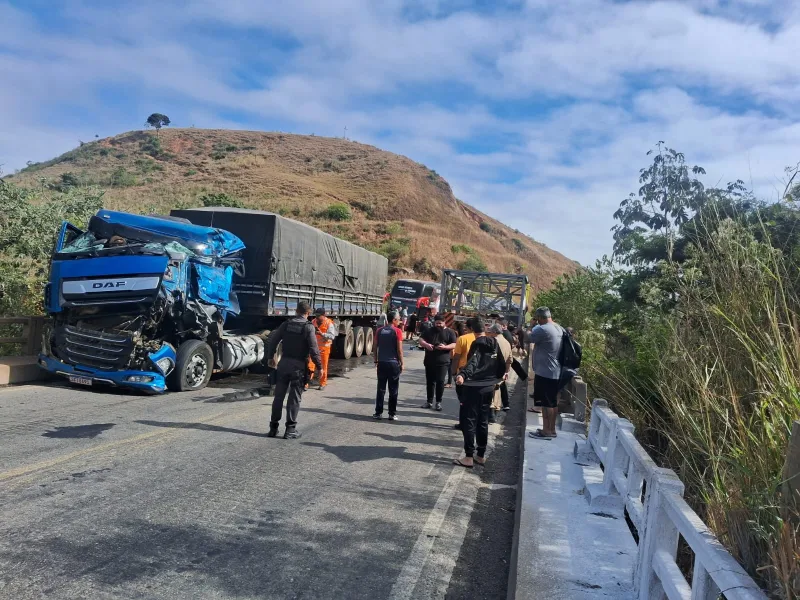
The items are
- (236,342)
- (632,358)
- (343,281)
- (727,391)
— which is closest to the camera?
(727,391)

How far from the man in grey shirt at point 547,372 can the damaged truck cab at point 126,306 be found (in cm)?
597

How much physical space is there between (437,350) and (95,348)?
5484 millimetres

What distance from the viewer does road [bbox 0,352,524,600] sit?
388 cm

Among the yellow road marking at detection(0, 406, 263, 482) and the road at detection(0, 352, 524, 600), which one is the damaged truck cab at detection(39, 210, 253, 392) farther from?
the yellow road marking at detection(0, 406, 263, 482)

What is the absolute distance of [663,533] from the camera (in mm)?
3146

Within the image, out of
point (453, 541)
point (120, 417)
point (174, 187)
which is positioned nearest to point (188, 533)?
point (453, 541)

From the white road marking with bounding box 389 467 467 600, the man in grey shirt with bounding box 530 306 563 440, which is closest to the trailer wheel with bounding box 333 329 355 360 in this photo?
the man in grey shirt with bounding box 530 306 563 440

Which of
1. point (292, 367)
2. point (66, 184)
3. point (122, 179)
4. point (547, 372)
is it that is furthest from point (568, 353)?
point (122, 179)

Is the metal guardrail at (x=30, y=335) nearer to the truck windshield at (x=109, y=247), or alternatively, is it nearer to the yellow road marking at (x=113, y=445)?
the truck windshield at (x=109, y=247)

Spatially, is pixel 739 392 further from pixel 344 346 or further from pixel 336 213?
pixel 336 213

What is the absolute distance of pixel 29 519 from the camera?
4508 millimetres

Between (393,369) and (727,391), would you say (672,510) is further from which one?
(393,369)

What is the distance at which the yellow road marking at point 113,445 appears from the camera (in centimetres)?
556

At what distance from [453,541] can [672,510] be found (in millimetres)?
2354
